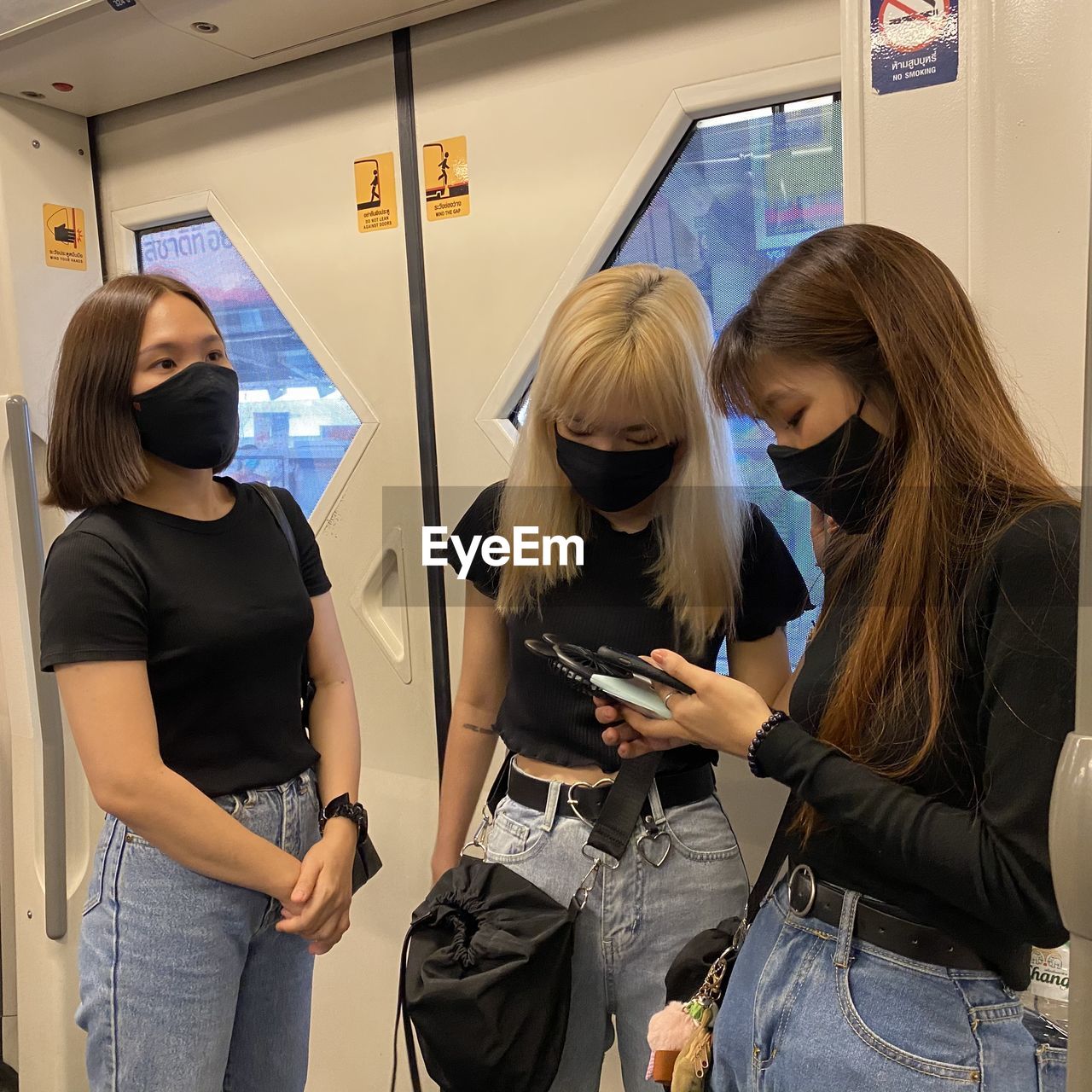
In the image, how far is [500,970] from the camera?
1155mm

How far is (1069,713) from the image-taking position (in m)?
0.75

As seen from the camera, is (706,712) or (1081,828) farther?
(706,712)

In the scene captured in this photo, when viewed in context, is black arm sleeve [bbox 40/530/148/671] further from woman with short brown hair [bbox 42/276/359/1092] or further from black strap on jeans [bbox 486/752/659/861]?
black strap on jeans [bbox 486/752/659/861]

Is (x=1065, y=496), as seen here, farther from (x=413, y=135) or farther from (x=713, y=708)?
(x=413, y=135)

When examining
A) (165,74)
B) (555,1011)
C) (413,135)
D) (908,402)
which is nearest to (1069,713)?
(908,402)

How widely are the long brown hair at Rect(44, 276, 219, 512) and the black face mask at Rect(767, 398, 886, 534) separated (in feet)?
2.80

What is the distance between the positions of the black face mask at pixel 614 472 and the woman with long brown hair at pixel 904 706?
0.29m

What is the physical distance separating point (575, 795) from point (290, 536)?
596 millimetres

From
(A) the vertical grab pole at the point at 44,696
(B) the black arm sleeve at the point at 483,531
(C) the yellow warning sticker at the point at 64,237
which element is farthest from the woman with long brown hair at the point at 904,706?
(C) the yellow warning sticker at the point at 64,237

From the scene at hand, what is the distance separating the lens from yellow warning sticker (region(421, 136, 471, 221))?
1824 mm

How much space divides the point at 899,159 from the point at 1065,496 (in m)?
0.53

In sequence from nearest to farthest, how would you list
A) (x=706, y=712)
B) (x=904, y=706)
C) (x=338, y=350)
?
(x=904, y=706)
(x=706, y=712)
(x=338, y=350)

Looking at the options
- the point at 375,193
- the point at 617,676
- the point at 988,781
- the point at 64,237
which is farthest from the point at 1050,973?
the point at 64,237

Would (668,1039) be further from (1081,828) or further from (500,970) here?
(1081,828)
